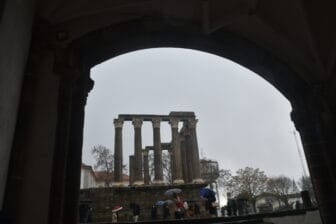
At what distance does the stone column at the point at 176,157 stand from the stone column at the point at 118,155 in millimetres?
4134

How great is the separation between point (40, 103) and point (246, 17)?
3.03 m

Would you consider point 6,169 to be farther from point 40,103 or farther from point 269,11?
point 269,11

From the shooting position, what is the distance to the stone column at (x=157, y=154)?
70.6 feet

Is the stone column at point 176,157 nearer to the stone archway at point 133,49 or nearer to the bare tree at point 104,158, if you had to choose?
the bare tree at point 104,158

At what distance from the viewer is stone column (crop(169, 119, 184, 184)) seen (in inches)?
861

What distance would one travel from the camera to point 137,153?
22062mm

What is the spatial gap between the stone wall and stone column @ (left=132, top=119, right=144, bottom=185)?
3.39 ft

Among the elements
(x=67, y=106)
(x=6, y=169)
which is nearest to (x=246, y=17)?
(x=67, y=106)

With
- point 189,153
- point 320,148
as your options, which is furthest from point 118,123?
point 320,148

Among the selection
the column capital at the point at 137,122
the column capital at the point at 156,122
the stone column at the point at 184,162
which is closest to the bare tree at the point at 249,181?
the stone column at the point at 184,162

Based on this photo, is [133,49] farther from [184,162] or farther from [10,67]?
[184,162]

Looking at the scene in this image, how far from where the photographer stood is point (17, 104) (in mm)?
2746

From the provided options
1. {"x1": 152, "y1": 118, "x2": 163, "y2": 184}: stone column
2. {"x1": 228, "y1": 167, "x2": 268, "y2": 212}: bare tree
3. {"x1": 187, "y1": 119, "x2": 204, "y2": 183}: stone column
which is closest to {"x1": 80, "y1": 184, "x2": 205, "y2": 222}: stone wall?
{"x1": 152, "y1": 118, "x2": 163, "y2": 184}: stone column

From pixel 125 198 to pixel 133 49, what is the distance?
17.3m
